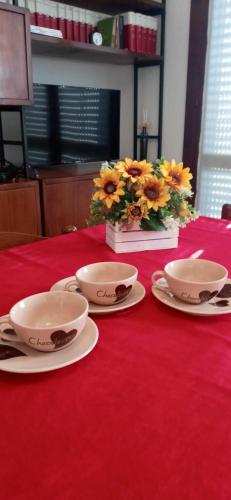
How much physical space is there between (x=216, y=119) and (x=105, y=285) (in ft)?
8.90

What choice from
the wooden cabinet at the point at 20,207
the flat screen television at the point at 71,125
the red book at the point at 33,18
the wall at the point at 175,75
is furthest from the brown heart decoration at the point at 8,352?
the wall at the point at 175,75

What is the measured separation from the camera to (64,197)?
9.00ft

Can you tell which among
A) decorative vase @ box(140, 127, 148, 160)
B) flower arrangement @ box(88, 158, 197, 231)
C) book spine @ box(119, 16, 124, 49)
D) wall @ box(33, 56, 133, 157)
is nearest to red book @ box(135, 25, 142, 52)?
book spine @ box(119, 16, 124, 49)

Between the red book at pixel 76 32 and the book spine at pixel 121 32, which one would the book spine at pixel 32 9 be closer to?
the red book at pixel 76 32

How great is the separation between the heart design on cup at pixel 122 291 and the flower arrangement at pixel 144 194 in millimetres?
345

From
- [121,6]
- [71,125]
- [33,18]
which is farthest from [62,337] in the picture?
[121,6]

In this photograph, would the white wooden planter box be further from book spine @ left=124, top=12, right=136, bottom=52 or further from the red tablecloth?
book spine @ left=124, top=12, right=136, bottom=52

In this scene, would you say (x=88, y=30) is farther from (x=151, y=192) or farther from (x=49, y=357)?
(x=49, y=357)

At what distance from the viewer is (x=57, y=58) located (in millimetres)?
3033

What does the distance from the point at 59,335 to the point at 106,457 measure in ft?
0.65

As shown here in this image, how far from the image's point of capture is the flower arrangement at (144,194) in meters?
1.06

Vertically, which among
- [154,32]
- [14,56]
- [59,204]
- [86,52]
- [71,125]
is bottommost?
[59,204]

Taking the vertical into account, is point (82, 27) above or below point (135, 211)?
above

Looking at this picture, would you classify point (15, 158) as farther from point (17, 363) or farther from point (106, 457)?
point (106, 457)
